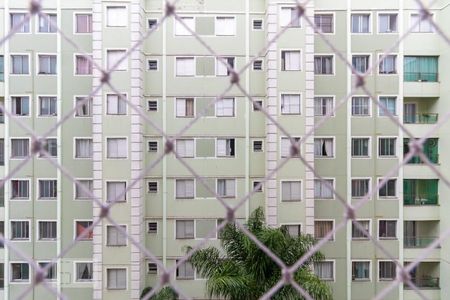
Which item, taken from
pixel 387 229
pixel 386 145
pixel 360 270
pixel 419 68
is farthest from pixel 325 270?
pixel 419 68

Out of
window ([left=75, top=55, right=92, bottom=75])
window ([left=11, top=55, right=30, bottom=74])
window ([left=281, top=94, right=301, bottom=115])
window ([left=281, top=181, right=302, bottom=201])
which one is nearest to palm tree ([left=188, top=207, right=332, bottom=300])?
window ([left=281, top=181, right=302, bottom=201])

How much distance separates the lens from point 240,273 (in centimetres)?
235

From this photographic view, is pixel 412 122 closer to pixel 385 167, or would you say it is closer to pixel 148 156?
pixel 385 167

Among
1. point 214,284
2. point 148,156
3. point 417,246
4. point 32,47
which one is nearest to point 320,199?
point 417,246

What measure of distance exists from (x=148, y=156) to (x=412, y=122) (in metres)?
2.28

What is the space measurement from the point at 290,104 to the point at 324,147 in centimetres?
49

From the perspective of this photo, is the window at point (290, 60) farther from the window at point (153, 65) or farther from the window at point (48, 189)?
the window at point (48, 189)

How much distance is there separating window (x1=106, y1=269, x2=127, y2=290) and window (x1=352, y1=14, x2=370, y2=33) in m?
2.75

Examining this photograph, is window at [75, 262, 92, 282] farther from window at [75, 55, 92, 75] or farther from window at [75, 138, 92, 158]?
window at [75, 55, 92, 75]

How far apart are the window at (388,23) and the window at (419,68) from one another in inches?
10.6

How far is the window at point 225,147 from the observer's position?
3.76 m

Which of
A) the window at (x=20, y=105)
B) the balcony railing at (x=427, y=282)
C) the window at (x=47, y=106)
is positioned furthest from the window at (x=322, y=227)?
the window at (x=20, y=105)

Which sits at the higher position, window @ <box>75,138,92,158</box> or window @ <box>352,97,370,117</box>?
window @ <box>352,97,370,117</box>

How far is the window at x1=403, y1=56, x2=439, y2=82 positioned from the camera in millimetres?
3797
